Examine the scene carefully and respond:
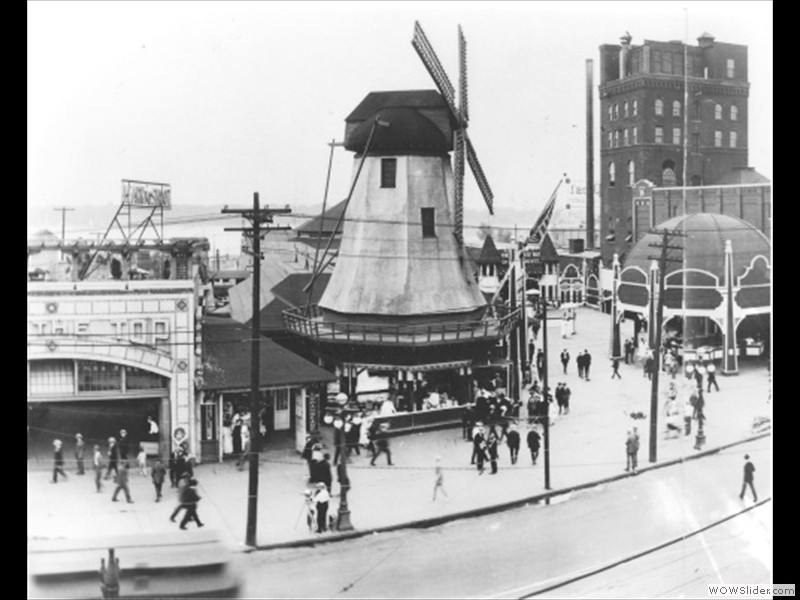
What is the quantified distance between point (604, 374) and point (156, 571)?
657 inches

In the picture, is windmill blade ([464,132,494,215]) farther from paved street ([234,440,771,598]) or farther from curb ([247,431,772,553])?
paved street ([234,440,771,598])

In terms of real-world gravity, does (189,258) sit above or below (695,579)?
above

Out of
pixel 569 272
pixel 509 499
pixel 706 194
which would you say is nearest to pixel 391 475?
pixel 509 499

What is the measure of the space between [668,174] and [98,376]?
18.9 meters

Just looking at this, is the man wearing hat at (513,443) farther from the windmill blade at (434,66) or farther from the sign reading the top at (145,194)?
the sign reading the top at (145,194)

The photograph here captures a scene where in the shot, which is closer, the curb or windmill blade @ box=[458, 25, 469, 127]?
the curb

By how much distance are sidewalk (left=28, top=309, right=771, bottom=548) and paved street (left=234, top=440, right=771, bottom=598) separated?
77 centimetres

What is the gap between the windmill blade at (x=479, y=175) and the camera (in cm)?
2456

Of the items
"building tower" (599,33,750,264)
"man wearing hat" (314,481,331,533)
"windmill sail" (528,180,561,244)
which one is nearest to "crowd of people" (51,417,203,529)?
"man wearing hat" (314,481,331,533)

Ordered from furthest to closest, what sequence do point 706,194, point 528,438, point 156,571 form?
point 706,194
point 528,438
point 156,571

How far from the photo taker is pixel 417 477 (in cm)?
2123

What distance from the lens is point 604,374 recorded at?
1120 inches

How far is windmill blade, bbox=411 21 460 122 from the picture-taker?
67.4 ft
